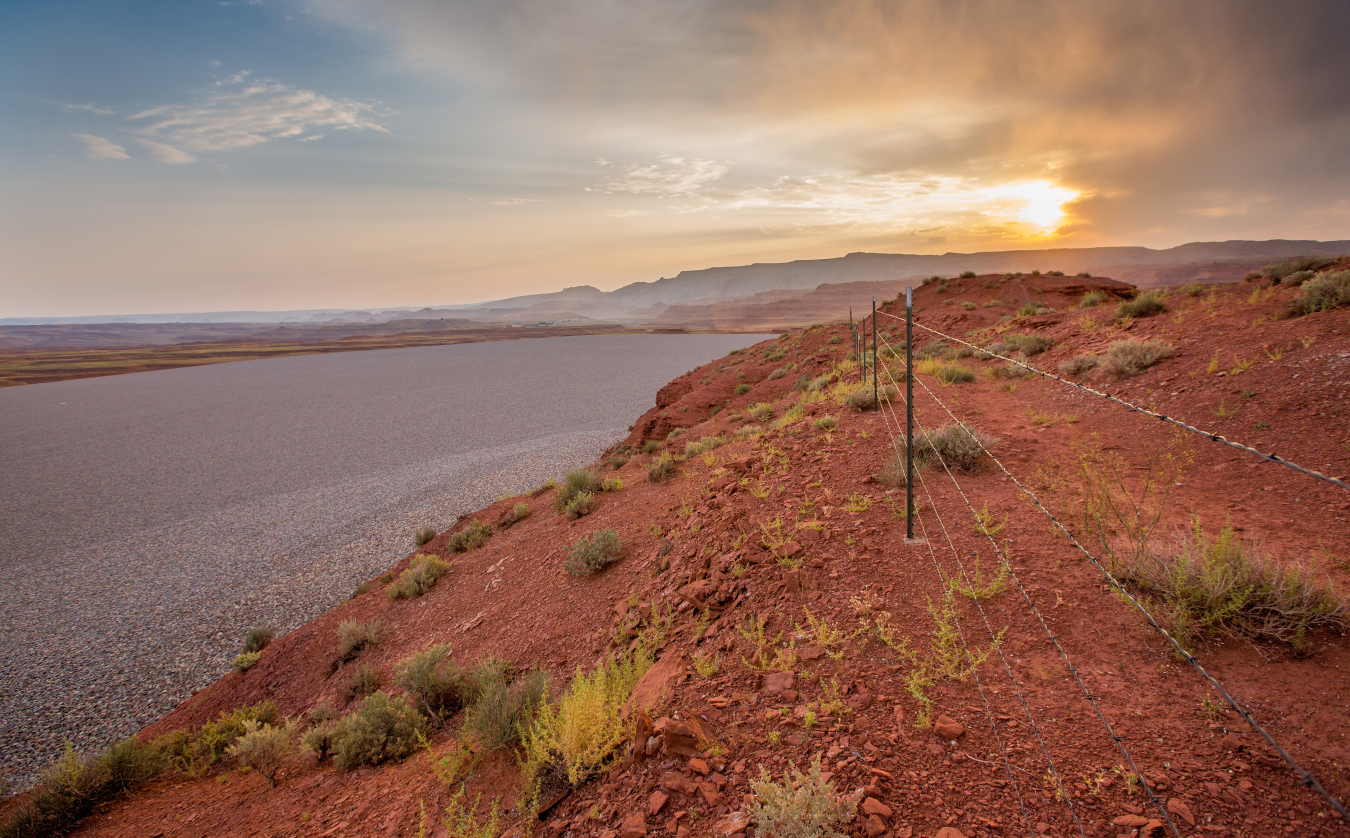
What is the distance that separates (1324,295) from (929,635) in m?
9.45

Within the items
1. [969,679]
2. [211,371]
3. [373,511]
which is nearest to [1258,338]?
[969,679]

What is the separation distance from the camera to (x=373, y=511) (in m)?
17.0

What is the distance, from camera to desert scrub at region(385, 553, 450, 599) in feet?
31.9

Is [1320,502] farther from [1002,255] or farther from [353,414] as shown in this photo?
[1002,255]

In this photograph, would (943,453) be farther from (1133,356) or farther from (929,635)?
(1133,356)

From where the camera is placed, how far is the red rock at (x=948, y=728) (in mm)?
2885

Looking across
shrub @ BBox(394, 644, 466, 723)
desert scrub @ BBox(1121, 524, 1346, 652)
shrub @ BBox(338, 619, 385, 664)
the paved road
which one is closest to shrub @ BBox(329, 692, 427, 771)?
shrub @ BBox(394, 644, 466, 723)

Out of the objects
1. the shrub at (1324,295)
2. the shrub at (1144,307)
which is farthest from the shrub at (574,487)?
the shrub at (1324,295)

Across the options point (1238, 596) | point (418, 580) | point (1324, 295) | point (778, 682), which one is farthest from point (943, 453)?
point (418, 580)

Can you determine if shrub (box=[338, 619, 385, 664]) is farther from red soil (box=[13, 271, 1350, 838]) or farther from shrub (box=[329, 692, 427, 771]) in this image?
shrub (box=[329, 692, 427, 771])

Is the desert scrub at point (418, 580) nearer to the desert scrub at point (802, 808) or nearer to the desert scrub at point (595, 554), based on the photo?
the desert scrub at point (595, 554)

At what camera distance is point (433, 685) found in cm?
572

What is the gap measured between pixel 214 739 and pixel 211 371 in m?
90.0

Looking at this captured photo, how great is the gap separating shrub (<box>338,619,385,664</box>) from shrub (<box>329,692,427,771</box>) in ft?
10.4
